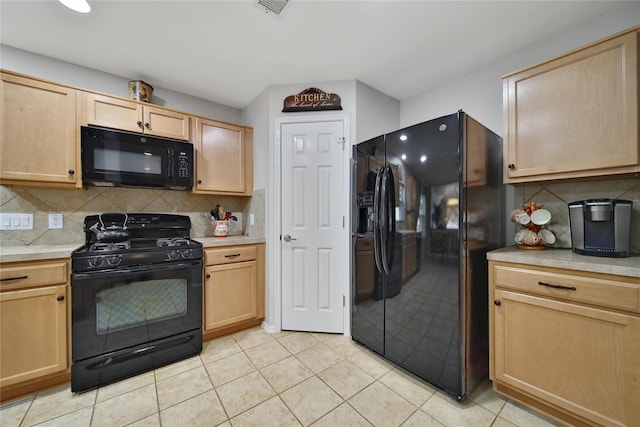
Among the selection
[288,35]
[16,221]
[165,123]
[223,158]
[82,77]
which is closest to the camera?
[288,35]

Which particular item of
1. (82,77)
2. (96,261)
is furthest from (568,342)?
(82,77)

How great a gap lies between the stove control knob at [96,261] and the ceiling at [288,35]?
156 centimetres

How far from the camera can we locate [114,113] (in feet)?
6.53

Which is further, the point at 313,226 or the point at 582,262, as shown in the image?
the point at 313,226

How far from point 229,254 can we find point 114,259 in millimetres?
817

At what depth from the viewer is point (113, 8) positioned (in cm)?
149

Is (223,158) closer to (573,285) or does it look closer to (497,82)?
(497,82)

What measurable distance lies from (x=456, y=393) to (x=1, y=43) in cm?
393

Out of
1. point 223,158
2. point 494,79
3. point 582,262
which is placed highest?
point 494,79

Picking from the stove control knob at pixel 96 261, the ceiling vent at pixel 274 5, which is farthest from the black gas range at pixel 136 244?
the ceiling vent at pixel 274 5

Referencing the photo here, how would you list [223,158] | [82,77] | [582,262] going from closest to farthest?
[582,262] → [82,77] → [223,158]

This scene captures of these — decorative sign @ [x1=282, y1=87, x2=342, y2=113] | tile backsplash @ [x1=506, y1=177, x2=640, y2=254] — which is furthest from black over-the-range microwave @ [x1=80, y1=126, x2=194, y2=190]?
tile backsplash @ [x1=506, y1=177, x2=640, y2=254]

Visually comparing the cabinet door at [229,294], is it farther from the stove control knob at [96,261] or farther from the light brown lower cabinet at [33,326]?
the light brown lower cabinet at [33,326]

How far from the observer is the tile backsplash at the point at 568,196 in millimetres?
1444
